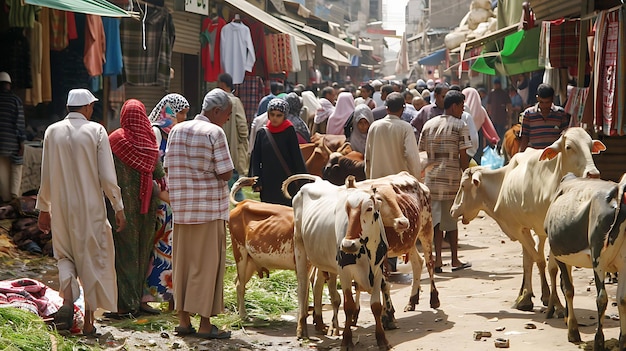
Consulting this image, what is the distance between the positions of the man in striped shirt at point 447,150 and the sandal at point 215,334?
140 inches

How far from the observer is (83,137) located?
6750mm

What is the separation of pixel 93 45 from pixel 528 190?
6.55 meters

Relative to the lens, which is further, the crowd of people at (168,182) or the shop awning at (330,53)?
the shop awning at (330,53)

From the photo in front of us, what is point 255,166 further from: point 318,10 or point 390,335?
point 318,10

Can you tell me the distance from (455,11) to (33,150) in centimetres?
4089

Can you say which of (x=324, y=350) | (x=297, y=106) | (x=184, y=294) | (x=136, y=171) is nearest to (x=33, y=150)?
(x=297, y=106)

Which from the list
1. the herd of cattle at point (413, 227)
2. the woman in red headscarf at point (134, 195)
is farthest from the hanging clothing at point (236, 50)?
the woman in red headscarf at point (134, 195)

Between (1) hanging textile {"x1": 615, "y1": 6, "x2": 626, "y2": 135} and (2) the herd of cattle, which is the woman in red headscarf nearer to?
(2) the herd of cattle

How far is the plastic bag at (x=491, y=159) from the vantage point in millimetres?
16875

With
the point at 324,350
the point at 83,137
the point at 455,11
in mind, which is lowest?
the point at 324,350

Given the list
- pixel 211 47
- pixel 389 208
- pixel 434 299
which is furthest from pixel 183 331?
pixel 211 47

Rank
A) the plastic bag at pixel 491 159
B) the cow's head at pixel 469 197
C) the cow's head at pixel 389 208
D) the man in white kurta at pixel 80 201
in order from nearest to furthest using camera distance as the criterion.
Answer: the man in white kurta at pixel 80 201, the cow's head at pixel 389 208, the cow's head at pixel 469 197, the plastic bag at pixel 491 159

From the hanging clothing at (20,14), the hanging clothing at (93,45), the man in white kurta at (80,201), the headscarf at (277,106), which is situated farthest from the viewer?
the hanging clothing at (93,45)

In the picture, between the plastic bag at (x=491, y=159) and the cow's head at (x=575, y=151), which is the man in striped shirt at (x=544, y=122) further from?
the plastic bag at (x=491, y=159)
